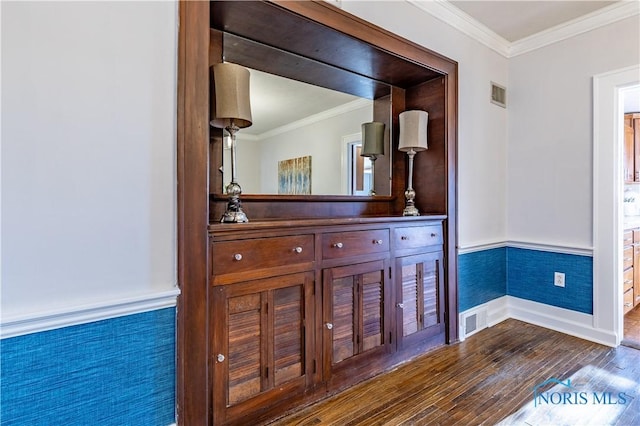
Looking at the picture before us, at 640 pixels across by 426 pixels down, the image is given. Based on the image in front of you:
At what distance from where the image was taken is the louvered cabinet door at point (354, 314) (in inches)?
76.7

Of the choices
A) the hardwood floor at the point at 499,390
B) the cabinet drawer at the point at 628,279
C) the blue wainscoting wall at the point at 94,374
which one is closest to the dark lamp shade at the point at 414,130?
the hardwood floor at the point at 499,390

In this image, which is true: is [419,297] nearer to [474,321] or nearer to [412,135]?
[474,321]

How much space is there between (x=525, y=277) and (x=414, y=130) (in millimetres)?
1826

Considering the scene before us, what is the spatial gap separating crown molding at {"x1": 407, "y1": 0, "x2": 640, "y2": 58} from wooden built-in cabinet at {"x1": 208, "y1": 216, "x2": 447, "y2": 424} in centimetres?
157

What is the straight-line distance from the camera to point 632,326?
2.97m

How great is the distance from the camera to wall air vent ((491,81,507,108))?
3.11 meters

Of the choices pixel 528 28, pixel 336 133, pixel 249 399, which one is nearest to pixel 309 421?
pixel 249 399

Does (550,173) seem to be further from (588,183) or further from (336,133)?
(336,133)

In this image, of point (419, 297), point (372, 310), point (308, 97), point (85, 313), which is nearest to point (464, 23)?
point (308, 97)

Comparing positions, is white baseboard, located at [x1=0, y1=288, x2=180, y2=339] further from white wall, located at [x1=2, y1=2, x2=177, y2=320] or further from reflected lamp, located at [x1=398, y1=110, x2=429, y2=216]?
reflected lamp, located at [x1=398, y1=110, x2=429, y2=216]

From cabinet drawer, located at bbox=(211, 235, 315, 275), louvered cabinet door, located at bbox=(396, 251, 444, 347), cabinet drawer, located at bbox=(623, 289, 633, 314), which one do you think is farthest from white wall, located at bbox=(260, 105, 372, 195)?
cabinet drawer, located at bbox=(623, 289, 633, 314)

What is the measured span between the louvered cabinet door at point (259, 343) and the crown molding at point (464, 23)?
2.13 meters

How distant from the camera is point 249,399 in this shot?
5.42 feet

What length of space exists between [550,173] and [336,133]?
1990mm
